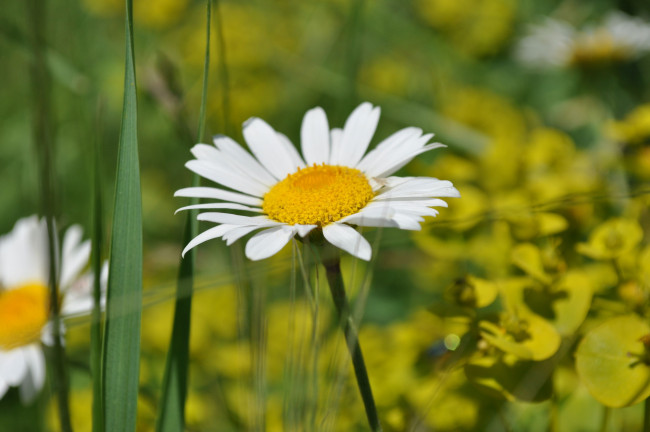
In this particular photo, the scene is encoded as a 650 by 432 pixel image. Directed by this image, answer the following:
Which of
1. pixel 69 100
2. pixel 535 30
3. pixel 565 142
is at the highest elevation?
pixel 69 100

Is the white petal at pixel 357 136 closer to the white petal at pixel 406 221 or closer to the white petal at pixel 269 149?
the white petal at pixel 269 149

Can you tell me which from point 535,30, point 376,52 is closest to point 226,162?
point 535,30

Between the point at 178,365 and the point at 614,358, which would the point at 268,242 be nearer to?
the point at 178,365

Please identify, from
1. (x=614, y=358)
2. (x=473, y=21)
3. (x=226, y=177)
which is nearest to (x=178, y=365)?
(x=226, y=177)

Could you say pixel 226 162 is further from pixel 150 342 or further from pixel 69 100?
pixel 69 100

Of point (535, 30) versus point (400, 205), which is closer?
point (400, 205)

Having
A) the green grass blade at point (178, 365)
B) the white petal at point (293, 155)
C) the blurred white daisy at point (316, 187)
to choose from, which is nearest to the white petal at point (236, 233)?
the blurred white daisy at point (316, 187)
